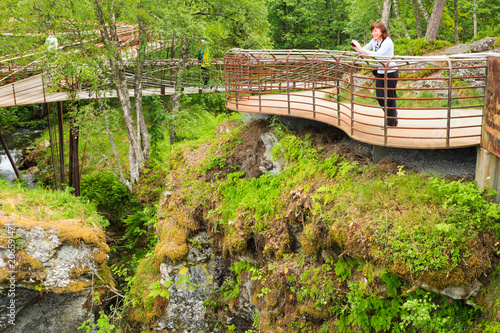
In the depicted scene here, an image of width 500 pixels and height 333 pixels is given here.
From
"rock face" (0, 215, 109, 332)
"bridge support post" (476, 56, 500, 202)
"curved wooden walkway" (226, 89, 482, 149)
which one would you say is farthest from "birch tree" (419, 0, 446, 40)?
"rock face" (0, 215, 109, 332)

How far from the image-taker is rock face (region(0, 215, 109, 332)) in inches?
425

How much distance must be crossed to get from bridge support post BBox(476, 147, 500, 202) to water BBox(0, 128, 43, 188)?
62.1 feet

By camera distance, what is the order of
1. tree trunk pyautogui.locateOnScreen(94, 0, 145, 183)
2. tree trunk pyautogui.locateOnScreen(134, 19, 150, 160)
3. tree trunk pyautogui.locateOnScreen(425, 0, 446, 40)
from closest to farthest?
tree trunk pyautogui.locateOnScreen(94, 0, 145, 183) → tree trunk pyautogui.locateOnScreen(425, 0, 446, 40) → tree trunk pyautogui.locateOnScreen(134, 19, 150, 160)

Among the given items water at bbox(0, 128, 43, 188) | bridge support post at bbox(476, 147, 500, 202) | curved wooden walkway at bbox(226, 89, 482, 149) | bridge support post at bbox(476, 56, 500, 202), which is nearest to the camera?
bridge support post at bbox(476, 56, 500, 202)

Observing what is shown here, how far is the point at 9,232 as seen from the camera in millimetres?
10781

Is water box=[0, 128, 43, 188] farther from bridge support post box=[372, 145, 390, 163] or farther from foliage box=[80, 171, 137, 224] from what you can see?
bridge support post box=[372, 145, 390, 163]

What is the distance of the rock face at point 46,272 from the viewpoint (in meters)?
10.8

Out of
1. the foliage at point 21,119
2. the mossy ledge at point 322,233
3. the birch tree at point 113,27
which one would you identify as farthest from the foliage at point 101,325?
the foliage at point 21,119

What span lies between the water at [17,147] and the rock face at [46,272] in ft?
30.7

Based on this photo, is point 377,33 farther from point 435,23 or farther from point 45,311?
point 45,311

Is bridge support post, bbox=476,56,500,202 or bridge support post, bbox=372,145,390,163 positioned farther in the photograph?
bridge support post, bbox=372,145,390,163

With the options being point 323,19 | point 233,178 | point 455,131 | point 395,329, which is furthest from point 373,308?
point 323,19

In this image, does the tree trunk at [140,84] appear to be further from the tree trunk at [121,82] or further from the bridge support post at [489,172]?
the bridge support post at [489,172]

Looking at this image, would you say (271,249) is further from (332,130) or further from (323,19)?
(323,19)
